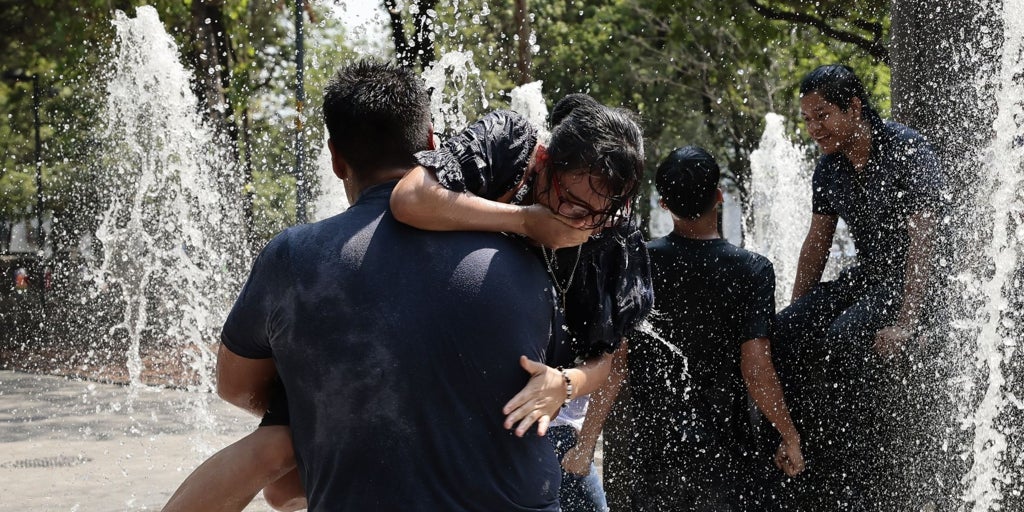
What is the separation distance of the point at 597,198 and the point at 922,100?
253cm

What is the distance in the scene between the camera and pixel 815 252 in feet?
13.3

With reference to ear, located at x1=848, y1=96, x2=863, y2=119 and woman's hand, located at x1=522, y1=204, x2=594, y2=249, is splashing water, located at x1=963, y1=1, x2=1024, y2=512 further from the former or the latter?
woman's hand, located at x1=522, y1=204, x2=594, y2=249

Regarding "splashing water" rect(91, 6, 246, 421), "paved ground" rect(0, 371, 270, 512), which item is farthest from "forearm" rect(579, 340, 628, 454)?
"splashing water" rect(91, 6, 246, 421)

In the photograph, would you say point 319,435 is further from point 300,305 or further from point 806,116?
point 806,116

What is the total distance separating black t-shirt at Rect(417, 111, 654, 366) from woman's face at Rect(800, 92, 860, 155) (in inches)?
58.3

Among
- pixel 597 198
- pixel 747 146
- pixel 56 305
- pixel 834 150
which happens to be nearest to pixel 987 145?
pixel 834 150

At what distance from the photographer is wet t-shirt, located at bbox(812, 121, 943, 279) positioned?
3.65m

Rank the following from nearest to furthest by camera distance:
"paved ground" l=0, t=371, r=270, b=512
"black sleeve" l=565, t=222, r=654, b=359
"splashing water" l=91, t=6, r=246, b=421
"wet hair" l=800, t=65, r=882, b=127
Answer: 1. "black sleeve" l=565, t=222, r=654, b=359
2. "wet hair" l=800, t=65, r=882, b=127
3. "paved ground" l=0, t=371, r=270, b=512
4. "splashing water" l=91, t=6, r=246, b=421

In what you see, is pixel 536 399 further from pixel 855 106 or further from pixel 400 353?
pixel 855 106

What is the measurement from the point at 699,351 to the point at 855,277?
2.25 ft

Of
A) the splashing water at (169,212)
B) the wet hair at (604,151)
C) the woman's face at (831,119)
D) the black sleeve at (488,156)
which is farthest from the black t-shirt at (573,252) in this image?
the splashing water at (169,212)

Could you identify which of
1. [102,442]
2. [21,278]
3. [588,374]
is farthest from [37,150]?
[588,374]

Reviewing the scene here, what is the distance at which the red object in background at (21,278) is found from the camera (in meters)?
21.9

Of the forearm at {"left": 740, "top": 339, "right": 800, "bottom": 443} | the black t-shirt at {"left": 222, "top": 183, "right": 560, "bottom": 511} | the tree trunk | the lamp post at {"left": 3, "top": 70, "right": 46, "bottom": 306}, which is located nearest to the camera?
the black t-shirt at {"left": 222, "top": 183, "right": 560, "bottom": 511}
